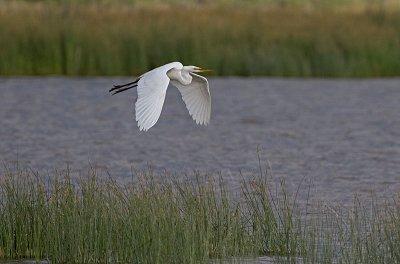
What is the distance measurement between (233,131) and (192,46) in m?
3.98

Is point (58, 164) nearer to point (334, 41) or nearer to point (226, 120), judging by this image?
point (226, 120)

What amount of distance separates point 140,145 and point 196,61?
494 cm

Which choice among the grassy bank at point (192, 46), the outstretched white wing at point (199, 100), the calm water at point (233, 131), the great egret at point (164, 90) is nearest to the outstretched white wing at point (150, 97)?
the great egret at point (164, 90)

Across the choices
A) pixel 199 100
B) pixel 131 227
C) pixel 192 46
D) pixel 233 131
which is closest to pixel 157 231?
pixel 131 227

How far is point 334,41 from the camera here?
19469 mm

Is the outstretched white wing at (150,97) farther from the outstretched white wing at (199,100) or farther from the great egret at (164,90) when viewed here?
the outstretched white wing at (199,100)

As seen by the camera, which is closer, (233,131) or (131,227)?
(131,227)

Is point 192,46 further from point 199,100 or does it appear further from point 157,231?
point 157,231

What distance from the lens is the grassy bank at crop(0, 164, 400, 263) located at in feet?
21.0

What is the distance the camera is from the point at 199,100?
8.50 metres

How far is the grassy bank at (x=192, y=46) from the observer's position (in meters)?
18.5

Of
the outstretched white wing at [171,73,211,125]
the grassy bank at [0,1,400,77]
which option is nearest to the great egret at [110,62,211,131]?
the outstretched white wing at [171,73,211,125]

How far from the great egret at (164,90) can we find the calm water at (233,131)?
5.50 feet

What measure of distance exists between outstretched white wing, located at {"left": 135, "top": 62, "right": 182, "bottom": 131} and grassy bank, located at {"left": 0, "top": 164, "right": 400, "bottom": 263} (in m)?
0.38
